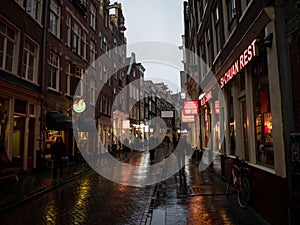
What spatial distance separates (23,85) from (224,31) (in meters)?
9.61

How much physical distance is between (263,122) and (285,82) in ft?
5.57

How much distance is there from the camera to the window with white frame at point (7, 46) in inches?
453

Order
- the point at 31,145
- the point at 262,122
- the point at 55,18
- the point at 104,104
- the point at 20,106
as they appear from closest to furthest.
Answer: the point at 262,122, the point at 20,106, the point at 31,145, the point at 55,18, the point at 104,104

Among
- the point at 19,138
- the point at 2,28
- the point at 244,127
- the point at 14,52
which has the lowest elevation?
the point at 19,138

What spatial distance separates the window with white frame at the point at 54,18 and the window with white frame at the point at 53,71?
5.10 ft

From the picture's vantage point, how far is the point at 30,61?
14.0 metres

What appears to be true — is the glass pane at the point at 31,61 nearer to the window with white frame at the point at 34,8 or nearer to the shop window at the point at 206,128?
the window with white frame at the point at 34,8

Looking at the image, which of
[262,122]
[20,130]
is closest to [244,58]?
[262,122]

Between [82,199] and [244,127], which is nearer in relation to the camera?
[82,199]

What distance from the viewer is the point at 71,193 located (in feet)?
28.5

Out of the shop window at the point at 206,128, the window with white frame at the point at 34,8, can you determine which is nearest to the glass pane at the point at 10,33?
the window with white frame at the point at 34,8

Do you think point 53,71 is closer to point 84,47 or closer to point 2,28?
point 2,28

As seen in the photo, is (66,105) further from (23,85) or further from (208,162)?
(208,162)

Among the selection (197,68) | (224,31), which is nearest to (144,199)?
(224,31)
